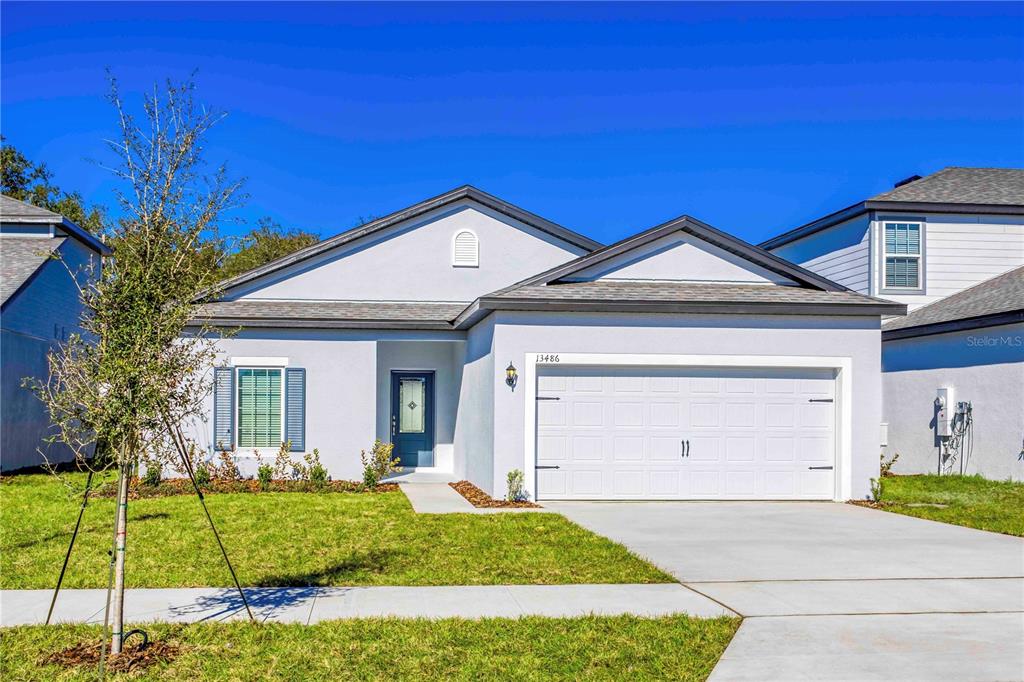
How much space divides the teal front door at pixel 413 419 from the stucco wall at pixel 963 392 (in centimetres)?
1078

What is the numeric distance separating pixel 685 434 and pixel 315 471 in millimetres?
7010

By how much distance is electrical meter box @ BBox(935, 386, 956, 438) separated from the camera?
64.5 feet

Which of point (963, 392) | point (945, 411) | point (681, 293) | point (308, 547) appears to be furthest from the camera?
point (945, 411)

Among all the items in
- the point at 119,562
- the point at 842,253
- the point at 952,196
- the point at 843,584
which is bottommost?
the point at 843,584

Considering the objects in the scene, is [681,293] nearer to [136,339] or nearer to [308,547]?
[308,547]

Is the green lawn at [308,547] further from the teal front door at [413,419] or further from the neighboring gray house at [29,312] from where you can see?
the neighboring gray house at [29,312]

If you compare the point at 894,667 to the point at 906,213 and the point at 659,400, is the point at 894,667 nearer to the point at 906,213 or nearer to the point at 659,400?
the point at 659,400

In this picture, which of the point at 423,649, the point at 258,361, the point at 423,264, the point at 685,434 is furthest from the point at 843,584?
the point at 423,264

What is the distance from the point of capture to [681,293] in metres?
16.6

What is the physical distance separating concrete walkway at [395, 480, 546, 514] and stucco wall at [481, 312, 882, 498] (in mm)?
812

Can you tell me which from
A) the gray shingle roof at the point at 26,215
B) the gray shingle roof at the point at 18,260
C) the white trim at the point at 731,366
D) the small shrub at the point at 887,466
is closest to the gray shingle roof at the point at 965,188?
the small shrub at the point at 887,466

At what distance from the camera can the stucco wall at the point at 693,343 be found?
52.1 feet

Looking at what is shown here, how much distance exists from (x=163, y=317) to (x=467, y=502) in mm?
9657

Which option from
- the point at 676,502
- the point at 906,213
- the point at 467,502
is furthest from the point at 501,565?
the point at 906,213
